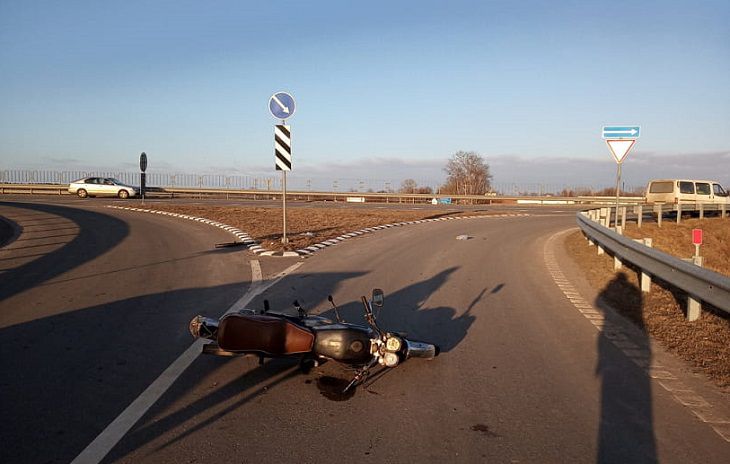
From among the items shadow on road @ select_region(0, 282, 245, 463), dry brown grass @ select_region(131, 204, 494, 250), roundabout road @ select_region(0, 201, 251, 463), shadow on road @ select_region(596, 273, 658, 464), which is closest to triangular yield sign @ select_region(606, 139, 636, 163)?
shadow on road @ select_region(596, 273, 658, 464)

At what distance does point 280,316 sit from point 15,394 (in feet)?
7.64

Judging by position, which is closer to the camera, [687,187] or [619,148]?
[619,148]

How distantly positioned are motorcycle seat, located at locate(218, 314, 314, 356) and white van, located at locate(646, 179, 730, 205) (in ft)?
98.7

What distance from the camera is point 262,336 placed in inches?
210

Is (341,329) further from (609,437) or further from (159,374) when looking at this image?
(609,437)

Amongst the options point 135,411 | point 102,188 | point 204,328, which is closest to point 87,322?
point 204,328

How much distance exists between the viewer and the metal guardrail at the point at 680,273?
6770mm

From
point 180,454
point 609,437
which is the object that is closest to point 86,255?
point 180,454

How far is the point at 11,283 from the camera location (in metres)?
10.4

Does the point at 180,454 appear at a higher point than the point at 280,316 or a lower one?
lower

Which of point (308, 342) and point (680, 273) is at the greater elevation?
point (680, 273)

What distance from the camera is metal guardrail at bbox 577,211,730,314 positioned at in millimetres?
6770

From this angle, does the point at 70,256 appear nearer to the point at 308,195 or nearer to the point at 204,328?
the point at 204,328

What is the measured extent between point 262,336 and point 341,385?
871 mm
